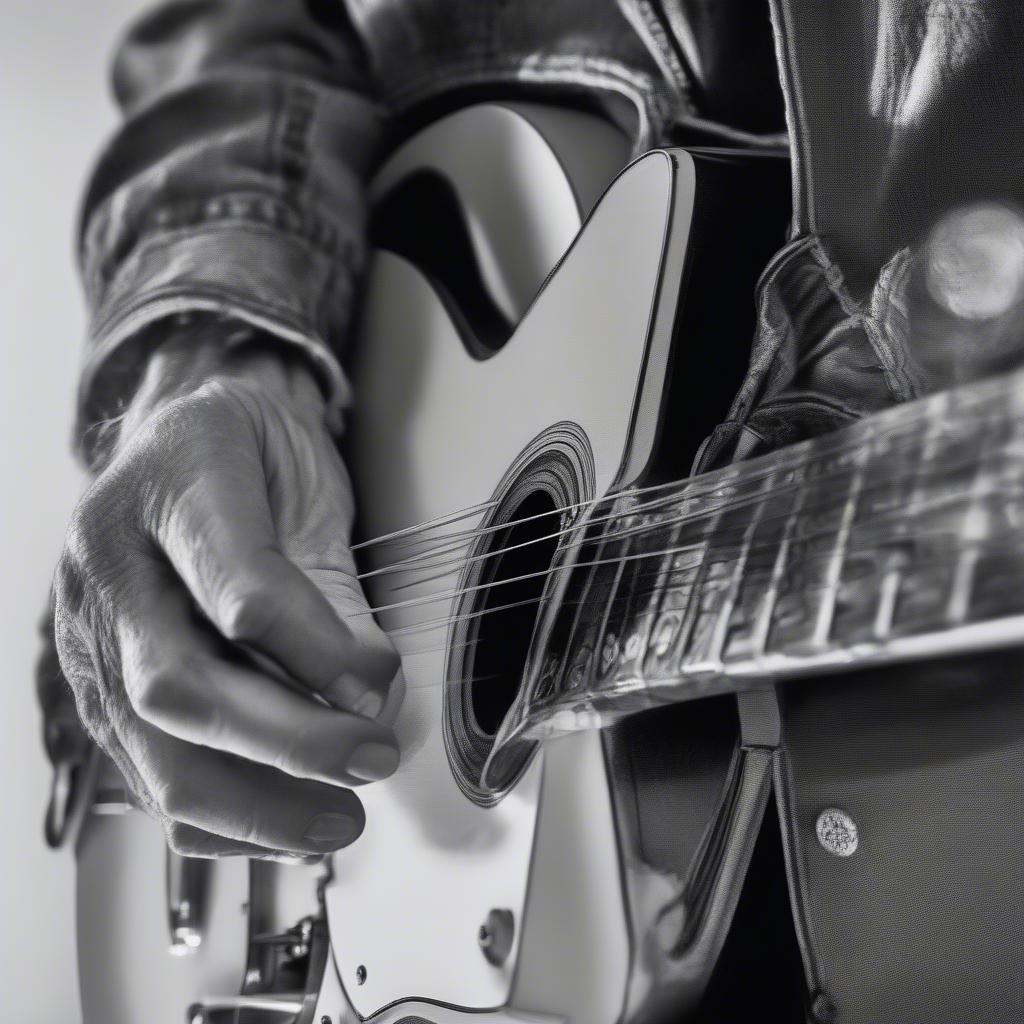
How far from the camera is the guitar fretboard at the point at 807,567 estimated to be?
29 cm

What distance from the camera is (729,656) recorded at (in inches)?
14.3

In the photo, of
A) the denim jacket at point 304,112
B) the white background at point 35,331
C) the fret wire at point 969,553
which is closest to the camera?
the fret wire at point 969,553

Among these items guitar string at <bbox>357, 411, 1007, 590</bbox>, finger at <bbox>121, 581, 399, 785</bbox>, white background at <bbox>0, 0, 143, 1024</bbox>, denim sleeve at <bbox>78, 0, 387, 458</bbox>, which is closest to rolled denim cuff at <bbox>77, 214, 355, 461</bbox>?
denim sleeve at <bbox>78, 0, 387, 458</bbox>

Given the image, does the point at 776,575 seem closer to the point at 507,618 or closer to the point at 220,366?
the point at 507,618

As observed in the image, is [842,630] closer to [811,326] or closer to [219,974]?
[811,326]

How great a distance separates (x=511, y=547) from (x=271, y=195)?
48cm

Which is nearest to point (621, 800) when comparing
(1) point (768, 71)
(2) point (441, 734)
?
(2) point (441, 734)

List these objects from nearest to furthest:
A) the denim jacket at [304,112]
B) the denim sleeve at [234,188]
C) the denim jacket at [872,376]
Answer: the denim jacket at [872,376], the denim jacket at [304,112], the denim sleeve at [234,188]

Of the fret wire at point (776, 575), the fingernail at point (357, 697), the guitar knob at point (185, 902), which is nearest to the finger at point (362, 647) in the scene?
the fingernail at point (357, 697)

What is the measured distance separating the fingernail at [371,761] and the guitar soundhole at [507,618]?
6 centimetres

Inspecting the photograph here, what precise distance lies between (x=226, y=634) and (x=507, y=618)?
5.6 inches

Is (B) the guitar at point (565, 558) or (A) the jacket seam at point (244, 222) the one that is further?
(A) the jacket seam at point (244, 222)

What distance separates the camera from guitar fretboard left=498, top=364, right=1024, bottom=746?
11.5 inches

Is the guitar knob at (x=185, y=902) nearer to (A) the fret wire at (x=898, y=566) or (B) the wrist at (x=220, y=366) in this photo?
(B) the wrist at (x=220, y=366)
